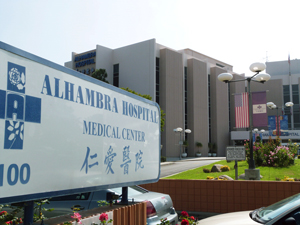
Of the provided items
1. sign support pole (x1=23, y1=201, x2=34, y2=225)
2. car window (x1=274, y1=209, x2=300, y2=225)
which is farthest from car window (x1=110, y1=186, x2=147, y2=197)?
sign support pole (x1=23, y1=201, x2=34, y2=225)

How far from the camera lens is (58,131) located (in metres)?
3.03

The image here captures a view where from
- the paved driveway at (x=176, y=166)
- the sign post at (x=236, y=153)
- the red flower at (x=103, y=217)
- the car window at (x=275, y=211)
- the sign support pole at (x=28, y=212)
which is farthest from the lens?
the paved driveway at (x=176, y=166)

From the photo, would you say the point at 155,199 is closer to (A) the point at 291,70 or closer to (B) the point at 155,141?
(B) the point at 155,141

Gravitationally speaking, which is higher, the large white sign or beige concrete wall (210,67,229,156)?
beige concrete wall (210,67,229,156)

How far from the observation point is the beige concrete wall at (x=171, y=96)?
47.9 metres

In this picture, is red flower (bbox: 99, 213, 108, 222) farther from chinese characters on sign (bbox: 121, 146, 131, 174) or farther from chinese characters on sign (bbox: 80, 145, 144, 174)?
chinese characters on sign (bbox: 121, 146, 131, 174)

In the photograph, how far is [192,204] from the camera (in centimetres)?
1037

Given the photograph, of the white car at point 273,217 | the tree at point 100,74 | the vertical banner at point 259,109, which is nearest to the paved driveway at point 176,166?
the vertical banner at point 259,109

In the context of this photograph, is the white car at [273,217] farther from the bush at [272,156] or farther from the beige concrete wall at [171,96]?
the beige concrete wall at [171,96]

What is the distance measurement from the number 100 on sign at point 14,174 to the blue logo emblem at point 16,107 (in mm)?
168

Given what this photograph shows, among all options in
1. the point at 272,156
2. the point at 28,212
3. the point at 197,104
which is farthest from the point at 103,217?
the point at 197,104

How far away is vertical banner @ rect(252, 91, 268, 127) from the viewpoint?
15.3m

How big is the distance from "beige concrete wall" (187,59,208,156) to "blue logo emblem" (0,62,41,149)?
50.6 metres

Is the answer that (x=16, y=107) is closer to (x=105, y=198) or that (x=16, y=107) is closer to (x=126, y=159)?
(x=126, y=159)
